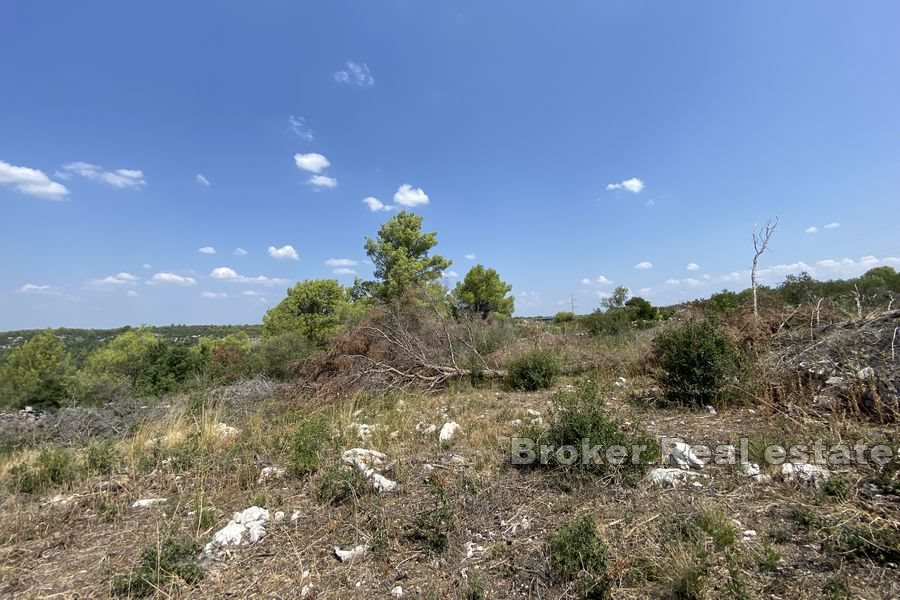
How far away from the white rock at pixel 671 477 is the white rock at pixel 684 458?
0.14m

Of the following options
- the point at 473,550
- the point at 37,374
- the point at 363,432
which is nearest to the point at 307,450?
the point at 363,432

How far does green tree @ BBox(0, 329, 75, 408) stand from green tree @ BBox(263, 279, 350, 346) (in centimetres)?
633

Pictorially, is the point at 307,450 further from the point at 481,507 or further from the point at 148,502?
the point at 481,507

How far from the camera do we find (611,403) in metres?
5.11

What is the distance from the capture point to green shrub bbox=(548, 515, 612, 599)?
71.1 inches

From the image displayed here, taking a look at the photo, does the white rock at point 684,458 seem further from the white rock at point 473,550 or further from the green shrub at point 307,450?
the green shrub at point 307,450

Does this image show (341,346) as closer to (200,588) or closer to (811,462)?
(200,588)

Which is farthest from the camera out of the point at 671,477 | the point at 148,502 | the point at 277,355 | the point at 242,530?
the point at 277,355

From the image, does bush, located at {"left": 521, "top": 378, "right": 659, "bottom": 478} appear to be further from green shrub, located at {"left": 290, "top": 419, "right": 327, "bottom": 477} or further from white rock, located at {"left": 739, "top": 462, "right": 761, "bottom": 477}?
green shrub, located at {"left": 290, "top": 419, "right": 327, "bottom": 477}

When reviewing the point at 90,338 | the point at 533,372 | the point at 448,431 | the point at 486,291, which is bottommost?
the point at 448,431

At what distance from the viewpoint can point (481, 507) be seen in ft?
8.49

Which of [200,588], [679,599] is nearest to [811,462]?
[679,599]

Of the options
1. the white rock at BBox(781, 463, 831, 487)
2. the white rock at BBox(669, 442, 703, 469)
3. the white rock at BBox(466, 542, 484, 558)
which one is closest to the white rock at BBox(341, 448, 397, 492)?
the white rock at BBox(466, 542, 484, 558)

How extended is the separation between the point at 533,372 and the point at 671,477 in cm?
380
